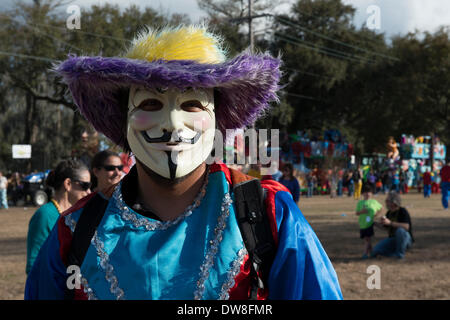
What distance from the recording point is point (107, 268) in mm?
2145

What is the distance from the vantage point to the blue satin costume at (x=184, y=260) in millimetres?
2051

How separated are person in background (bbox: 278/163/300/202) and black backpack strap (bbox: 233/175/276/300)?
6.42 meters

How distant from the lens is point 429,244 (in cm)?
965

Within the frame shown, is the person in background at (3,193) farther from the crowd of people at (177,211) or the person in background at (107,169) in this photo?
the crowd of people at (177,211)

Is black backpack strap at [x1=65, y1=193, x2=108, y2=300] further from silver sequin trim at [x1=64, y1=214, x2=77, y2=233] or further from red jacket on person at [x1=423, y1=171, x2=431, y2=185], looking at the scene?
red jacket on person at [x1=423, y1=171, x2=431, y2=185]

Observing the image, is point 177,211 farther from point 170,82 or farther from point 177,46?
point 177,46

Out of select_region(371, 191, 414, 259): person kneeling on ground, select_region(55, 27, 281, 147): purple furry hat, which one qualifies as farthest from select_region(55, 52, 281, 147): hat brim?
select_region(371, 191, 414, 259): person kneeling on ground

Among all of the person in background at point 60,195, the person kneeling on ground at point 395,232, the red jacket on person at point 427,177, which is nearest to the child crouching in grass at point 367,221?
the person kneeling on ground at point 395,232

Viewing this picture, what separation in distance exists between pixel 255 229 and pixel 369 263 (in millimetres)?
6348

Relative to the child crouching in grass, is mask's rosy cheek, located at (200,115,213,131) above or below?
Answer: above

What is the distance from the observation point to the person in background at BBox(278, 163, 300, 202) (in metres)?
8.61

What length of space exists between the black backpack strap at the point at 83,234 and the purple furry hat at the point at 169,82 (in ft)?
1.55
